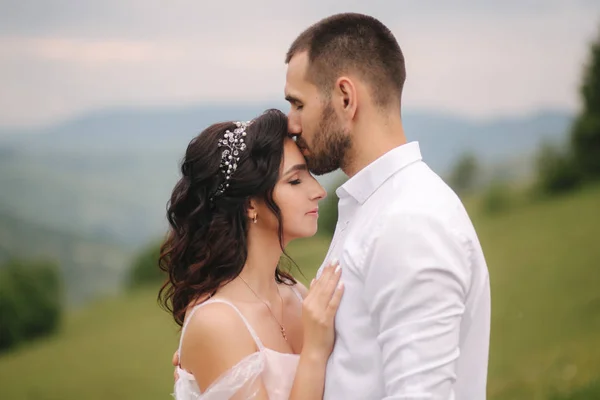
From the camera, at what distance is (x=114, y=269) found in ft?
24.3

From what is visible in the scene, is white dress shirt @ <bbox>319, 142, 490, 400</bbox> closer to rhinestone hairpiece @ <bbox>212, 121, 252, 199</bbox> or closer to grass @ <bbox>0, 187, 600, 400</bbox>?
rhinestone hairpiece @ <bbox>212, 121, 252, 199</bbox>

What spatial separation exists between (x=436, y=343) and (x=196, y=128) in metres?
6.41

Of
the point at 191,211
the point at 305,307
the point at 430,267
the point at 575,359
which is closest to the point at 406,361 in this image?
the point at 430,267

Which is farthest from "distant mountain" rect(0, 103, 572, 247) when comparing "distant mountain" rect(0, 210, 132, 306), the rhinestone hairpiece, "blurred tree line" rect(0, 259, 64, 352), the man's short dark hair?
the man's short dark hair

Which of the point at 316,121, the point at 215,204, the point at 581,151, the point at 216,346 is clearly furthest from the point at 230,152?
the point at 581,151

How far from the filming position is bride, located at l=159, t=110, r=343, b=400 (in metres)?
2.10

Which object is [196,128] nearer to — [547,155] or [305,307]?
[547,155]

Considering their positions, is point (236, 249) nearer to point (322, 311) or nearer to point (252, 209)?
point (252, 209)

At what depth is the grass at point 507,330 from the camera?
6.39 meters

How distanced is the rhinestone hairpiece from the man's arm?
688 millimetres

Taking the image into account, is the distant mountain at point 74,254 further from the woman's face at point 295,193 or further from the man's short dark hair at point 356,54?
the man's short dark hair at point 356,54

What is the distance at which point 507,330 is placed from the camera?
6.71 meters

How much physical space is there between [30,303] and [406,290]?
20.4ft

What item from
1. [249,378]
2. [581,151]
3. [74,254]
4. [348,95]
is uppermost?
[348,95]
